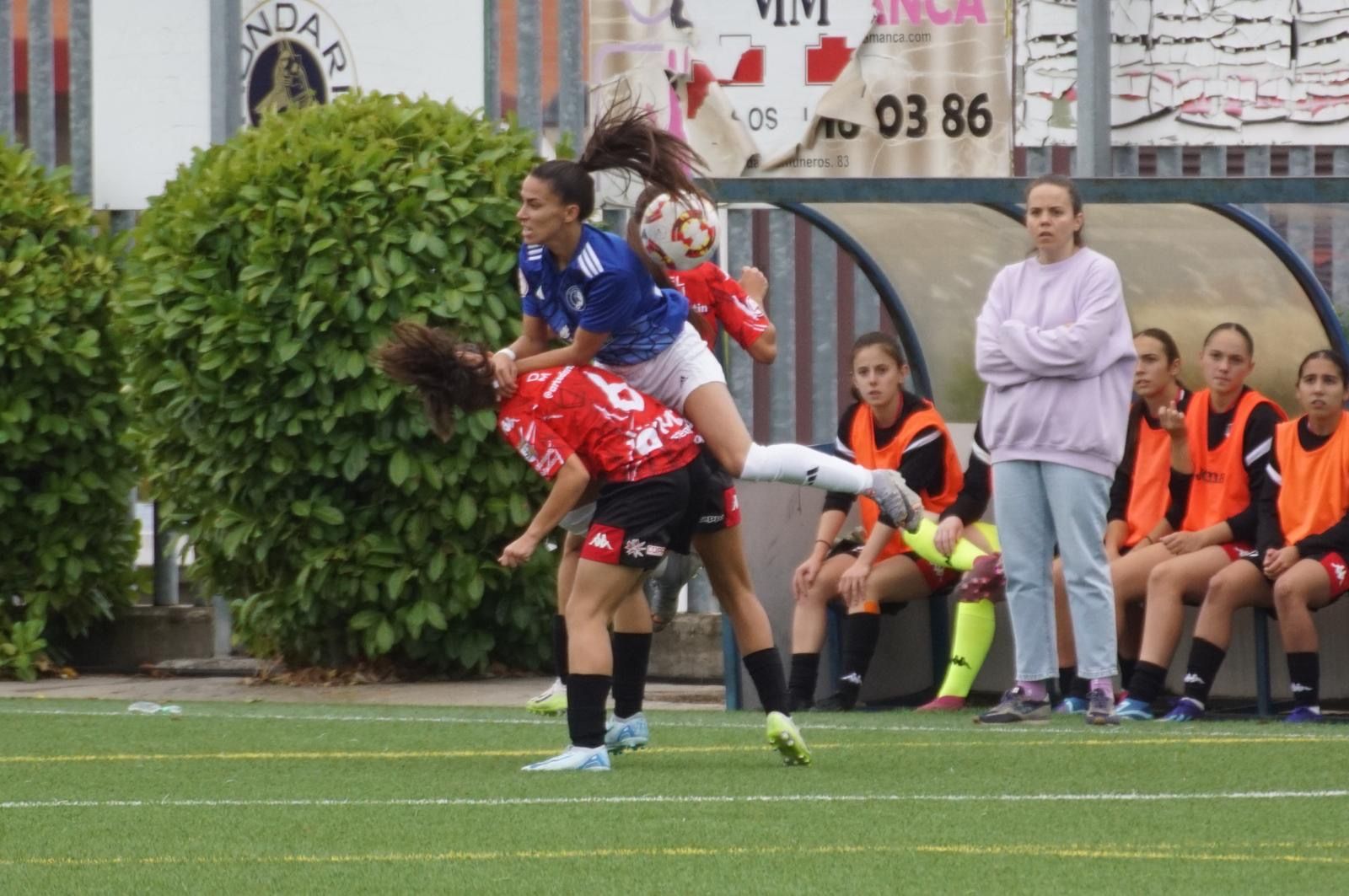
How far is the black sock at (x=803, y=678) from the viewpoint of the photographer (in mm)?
10008

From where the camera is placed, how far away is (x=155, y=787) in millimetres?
7031

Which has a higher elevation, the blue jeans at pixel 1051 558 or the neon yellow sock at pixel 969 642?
the blue jeans at pixel 1051 558

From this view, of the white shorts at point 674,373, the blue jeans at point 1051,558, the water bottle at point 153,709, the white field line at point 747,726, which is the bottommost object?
the water bottle at point 153,709

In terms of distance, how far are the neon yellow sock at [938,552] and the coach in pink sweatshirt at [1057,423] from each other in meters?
1.03

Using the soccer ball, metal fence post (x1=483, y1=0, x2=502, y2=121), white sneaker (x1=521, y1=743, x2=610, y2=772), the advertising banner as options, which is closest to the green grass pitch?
white sneaker (x1=521, y1=743, x2=610, y2=772)

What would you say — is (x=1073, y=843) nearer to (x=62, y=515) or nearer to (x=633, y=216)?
(x=633, y=216)

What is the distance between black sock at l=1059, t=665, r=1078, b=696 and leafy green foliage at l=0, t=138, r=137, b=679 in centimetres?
491

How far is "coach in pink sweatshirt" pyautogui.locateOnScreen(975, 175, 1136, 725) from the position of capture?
341 inches

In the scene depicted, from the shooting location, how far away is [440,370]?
23.8 feet

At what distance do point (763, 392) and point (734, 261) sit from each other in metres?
0.69

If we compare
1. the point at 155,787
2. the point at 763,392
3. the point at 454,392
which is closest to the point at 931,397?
the point at 763,392

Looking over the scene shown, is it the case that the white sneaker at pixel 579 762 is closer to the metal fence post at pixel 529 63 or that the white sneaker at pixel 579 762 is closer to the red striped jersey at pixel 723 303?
the red striped jersey at pixel 723 303

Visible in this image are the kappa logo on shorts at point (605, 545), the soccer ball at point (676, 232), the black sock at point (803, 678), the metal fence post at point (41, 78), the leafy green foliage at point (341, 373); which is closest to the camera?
the kappa logo on shorts at point (605, 545)

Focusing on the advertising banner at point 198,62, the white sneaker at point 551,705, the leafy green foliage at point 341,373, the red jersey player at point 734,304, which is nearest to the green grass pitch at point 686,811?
the white sneaker at point 551,705
